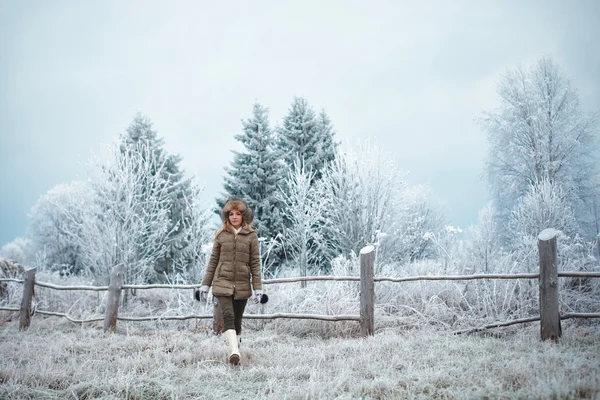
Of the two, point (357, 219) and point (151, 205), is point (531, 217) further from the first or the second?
point (151, 205)

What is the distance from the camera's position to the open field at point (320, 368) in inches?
131

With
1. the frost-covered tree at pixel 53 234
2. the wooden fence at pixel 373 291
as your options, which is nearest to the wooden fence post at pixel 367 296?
the wooden fence at pixel 373 291

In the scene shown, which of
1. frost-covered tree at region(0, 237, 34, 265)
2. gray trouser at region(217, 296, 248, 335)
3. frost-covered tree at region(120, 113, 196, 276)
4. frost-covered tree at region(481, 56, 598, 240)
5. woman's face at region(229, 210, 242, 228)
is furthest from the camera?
frost-covered tree at region(0, 237, 34, 265)

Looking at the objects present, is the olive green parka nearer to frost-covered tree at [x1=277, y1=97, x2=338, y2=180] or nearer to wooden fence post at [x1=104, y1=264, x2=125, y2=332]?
wooden fence post at [x1=104, y1=264, x2=125, y2=332]

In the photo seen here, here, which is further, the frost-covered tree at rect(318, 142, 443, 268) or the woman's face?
the frost-covered tree at rect(318, 142, 443, 268)

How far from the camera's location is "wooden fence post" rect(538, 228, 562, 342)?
5.09 metres

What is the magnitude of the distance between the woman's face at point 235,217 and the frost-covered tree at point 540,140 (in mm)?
14406

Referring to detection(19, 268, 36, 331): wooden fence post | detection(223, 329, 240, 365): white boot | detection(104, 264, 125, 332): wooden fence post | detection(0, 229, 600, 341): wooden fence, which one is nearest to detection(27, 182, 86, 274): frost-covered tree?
detection(19, 268, 36, 331): wooden fence post

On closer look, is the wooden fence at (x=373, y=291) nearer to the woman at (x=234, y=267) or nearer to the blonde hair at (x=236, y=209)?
the woman at (x=234, y=267)

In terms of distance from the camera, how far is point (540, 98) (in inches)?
663

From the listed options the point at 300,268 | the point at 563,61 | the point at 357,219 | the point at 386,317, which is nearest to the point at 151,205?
the point at 300,268

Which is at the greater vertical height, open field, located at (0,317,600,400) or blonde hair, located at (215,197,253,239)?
blonde hair, located at (215,197,253,239)

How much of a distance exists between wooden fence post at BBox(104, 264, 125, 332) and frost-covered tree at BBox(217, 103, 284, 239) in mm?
11011

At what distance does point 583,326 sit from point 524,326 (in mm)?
740
